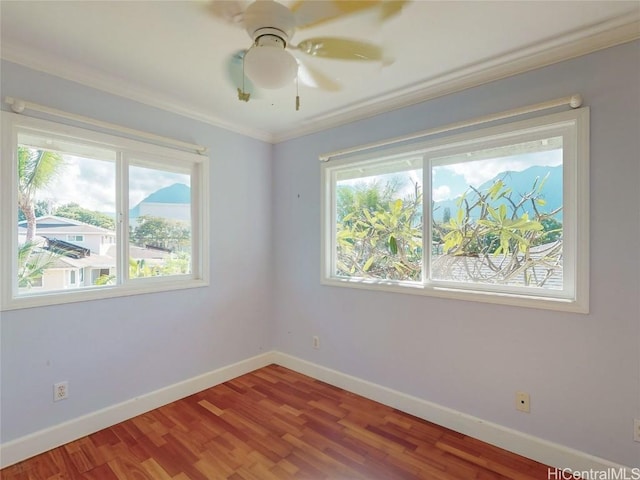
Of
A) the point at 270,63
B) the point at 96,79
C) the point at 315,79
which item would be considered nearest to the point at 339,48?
the point at 270,63

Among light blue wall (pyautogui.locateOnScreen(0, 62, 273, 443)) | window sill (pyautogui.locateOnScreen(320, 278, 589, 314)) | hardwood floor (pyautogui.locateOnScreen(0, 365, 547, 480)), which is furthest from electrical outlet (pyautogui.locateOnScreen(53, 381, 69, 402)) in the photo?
window sill (pyautogui.locateOnScreen(320, 278, 589, 314))

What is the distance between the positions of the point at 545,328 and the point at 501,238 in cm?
61

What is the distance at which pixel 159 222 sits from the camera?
8.68ft

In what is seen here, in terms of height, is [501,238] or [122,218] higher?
[122,218]

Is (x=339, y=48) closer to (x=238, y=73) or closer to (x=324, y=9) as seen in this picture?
(x=324, y=9)

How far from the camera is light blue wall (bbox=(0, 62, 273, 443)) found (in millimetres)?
1921

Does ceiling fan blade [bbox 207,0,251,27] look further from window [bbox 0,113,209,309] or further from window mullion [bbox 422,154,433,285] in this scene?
window mullion [bbox 422,154,433,285]

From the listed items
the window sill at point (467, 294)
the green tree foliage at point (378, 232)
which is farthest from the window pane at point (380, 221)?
the window sill at point (467, 294)

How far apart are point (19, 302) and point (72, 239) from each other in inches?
19.1

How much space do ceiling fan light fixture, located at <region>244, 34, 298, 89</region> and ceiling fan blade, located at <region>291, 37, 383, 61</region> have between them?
0.15m

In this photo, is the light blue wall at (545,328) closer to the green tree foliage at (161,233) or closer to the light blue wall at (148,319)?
the light blue wall at (148,319)

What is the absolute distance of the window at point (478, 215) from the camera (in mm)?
1862

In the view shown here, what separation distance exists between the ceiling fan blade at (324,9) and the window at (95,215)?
164 centimetres

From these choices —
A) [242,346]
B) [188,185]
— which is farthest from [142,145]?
[242,346]
